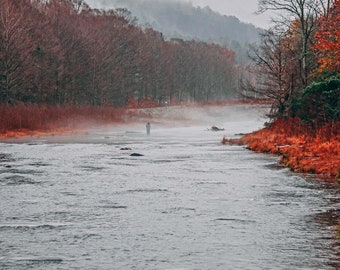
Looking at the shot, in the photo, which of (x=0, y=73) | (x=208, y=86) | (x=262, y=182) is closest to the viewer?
(x=262, y=182)

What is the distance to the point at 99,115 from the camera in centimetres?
6506

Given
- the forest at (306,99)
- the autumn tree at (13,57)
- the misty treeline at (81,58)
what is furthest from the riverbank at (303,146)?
the autumn tree at (13,57)

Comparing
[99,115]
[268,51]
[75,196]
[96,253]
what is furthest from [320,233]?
[99,115]

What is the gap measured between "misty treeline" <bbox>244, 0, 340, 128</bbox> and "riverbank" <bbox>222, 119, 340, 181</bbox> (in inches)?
40.4

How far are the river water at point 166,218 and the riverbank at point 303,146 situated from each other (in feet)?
3.06

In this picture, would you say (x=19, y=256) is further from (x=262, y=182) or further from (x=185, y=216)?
(x=262, y=182)

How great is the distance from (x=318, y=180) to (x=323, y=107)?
1225 centimetres

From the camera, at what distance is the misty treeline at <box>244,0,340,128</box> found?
2877 cm

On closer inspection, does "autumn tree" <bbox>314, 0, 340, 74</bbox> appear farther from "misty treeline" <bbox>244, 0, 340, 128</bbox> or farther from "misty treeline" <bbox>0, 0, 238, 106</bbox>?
"misty treeline" <bbox>0, 0, 238, 106</bbox>

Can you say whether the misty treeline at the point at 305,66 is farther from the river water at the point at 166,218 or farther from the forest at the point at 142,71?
the river water at the point at 166,218

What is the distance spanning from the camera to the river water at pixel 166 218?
8484mm

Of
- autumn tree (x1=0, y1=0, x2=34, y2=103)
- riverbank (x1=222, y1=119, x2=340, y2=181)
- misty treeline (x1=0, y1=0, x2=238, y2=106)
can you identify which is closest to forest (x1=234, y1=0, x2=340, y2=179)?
riverbank (x1=222, y1=119, x2=340, y2=181)

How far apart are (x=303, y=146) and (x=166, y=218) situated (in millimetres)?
15351

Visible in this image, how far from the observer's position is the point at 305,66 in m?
37.0
